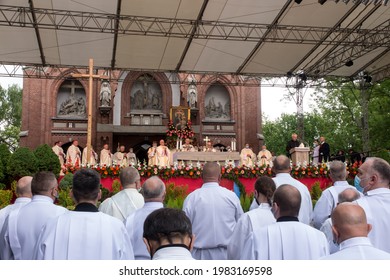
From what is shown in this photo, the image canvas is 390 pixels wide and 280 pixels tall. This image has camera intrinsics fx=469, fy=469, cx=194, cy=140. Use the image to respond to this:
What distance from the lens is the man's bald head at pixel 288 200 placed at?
11.7 feet

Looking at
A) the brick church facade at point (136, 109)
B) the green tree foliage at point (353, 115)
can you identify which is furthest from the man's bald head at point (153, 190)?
the green tree foliage at point (353, 115)

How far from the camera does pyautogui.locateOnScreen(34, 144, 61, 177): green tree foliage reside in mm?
13344

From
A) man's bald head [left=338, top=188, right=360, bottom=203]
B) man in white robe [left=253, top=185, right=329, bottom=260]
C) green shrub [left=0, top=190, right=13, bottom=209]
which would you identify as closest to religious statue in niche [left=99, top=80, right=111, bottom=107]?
green shrub [left=0, top=190, right=13, bottom=209]

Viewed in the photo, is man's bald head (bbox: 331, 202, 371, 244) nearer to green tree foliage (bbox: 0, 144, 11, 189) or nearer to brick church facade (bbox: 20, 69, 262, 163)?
green tree foliage (bbox: 0, 144, 11, 189)

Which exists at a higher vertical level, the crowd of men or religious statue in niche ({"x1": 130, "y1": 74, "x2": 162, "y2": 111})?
religious statue in niche ({"x1": 130, "y1": 74, "x2": 162, "y2": 111})

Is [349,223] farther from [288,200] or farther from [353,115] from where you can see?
[353,115]

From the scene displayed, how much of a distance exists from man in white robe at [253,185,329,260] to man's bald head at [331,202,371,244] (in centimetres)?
79

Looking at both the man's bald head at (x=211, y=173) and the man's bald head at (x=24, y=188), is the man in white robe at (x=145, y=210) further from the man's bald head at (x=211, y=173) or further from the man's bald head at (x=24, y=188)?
the man's bald head at (x=24, y=188)

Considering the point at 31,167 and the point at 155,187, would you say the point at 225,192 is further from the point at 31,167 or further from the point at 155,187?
the point at 31,167

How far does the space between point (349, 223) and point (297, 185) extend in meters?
3.57

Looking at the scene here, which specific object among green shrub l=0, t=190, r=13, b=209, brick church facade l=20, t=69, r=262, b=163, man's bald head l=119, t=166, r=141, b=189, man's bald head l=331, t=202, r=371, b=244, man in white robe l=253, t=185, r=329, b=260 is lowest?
green shrub l=0, t=190, r=13, b=209

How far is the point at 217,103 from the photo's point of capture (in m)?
31.1

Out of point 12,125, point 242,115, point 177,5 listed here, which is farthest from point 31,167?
point 12,125

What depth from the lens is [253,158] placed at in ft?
70.8
